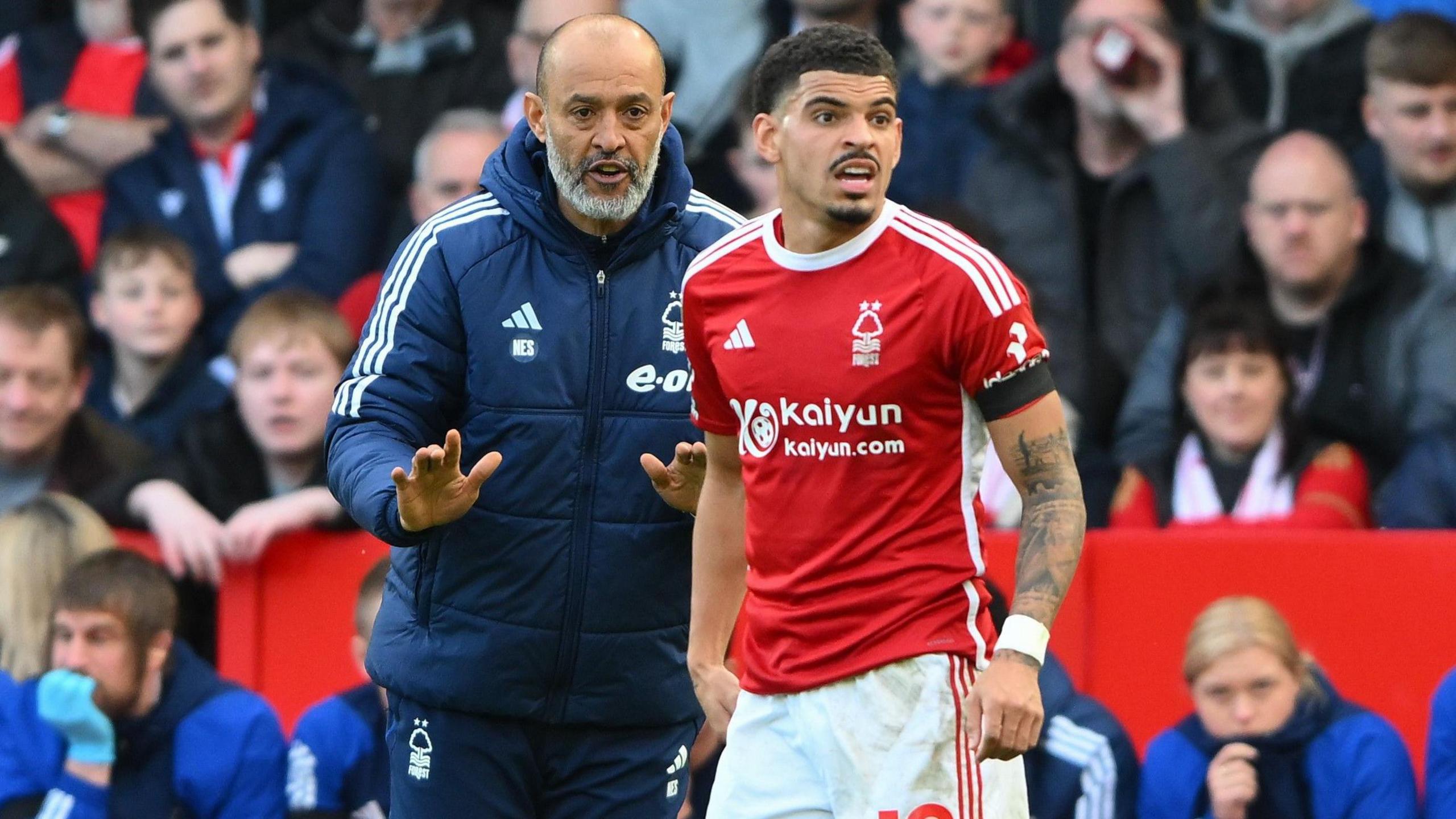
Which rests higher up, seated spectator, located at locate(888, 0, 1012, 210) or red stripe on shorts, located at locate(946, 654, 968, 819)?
seated spectator, located at locate(888, 0, 1012, 210)

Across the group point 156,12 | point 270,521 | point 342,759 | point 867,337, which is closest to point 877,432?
point 867,337

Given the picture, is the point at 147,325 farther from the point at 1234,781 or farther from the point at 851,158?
the point at 851,158

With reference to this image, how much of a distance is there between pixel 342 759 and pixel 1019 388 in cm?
343

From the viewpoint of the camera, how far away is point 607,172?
5.18 m

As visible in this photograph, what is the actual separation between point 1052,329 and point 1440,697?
2169mm

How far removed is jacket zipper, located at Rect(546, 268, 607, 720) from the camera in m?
5.20

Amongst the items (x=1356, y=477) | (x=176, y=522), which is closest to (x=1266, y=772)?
(x=1356, y=477)

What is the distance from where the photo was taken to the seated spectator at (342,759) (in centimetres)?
720

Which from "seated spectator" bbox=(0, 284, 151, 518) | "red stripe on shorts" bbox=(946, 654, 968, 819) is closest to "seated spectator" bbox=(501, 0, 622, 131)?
"seated spectator" bbox=(0, 284, 151, 518)

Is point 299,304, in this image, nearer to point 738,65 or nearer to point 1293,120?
point 738,65

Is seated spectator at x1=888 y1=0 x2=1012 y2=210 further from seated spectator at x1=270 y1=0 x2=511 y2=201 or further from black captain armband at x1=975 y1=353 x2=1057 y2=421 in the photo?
black captain armband at x1=975 y1=353 x2=1057 y2=421

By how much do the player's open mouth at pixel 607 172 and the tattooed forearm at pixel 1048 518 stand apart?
3.88 ft

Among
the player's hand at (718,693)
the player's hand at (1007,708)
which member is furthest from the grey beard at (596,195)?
the player's hand at (1007,708)

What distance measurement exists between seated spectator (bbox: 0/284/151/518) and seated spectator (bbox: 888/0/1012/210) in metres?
3.07
